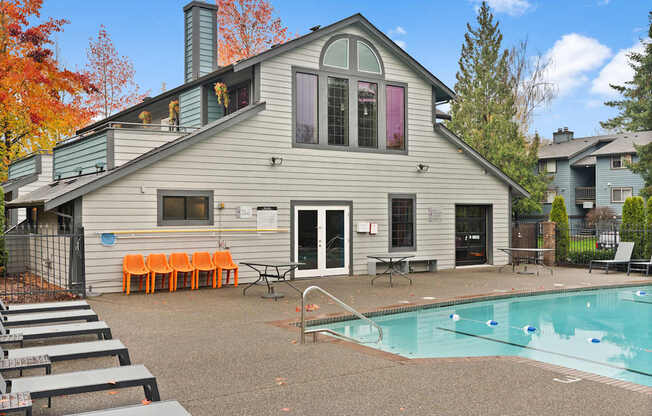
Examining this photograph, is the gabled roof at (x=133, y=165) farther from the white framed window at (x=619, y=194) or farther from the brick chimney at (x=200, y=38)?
the white framed window at (x=619, y=194)

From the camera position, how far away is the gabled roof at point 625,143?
36.1m

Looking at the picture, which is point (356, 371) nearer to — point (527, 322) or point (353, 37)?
point (527, 322)

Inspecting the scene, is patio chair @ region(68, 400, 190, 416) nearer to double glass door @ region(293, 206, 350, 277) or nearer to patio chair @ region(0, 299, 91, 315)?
patio chair @ region(0, 299, 91, 315)

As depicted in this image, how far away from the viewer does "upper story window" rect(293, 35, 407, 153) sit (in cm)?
1473

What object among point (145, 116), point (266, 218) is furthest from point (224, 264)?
point (145, 116)

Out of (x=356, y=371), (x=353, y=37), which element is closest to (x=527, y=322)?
(x=356, y=371)

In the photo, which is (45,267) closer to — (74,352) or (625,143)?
(74,352)

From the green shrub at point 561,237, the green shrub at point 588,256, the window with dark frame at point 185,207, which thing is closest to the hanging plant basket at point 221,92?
the window with dark frame at point 185,207

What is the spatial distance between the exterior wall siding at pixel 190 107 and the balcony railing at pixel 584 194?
3125 centimetres

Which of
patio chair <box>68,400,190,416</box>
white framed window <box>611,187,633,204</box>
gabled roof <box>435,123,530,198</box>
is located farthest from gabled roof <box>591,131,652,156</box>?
patio chair <box>68,400,190,416</box>

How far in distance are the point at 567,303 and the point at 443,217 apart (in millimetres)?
5393

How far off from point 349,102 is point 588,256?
363 inches

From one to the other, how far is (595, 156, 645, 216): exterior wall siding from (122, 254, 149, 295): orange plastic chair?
1295 inches

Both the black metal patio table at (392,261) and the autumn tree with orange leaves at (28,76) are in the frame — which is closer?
the black metal patio table at (392,261)
